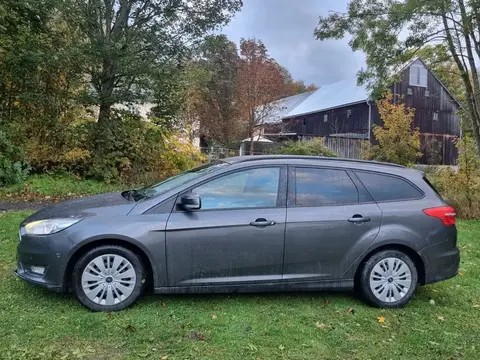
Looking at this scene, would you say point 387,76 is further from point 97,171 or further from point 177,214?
point 177,214

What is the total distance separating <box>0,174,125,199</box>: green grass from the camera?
10.4 metres

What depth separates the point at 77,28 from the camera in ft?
38.8

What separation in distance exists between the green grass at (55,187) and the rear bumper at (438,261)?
9.02 meters

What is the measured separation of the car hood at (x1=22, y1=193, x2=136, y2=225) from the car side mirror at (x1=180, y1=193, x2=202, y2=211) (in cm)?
51

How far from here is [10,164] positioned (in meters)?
10.7

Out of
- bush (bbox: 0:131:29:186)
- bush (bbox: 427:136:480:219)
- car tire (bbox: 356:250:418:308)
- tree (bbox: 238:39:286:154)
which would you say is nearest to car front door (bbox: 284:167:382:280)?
car tire (bbox: 356:250:418:308)

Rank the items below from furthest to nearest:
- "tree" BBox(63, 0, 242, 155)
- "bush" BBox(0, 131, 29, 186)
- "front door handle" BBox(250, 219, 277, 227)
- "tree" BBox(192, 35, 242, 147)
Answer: "tree" BBox(192, 35, 242, 147) → "tree" BBox(63, 0, 242, 155) → "bush" BBox(0, 131, 29, 186) → "front door handle" BBox(250, 219, 277, 227)

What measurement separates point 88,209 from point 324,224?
2.38 meters

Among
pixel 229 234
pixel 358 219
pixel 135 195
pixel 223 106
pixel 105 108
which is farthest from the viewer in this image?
pixel 223 106

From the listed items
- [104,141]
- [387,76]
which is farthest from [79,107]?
[387,76]

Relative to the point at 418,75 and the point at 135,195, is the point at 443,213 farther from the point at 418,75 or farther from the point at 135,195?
the point at 418,75

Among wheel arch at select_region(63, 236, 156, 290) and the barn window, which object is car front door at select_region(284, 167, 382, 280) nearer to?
wheel arch at select_region(63, 236, 156, 290)

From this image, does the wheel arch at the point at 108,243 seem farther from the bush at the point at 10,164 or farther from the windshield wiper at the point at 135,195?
the bush at the point at 10,164

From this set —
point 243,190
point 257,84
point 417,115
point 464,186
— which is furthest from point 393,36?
point 417,115
